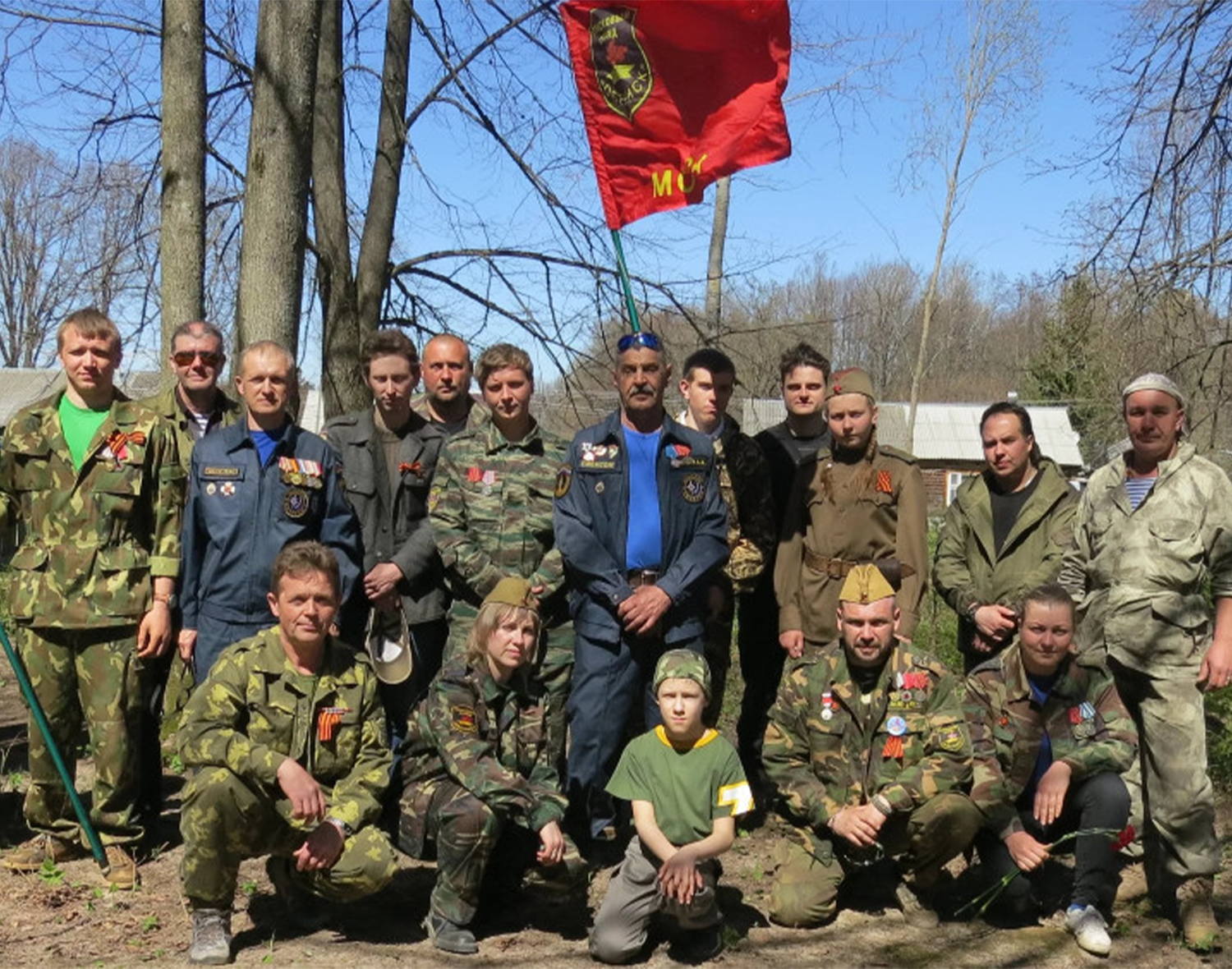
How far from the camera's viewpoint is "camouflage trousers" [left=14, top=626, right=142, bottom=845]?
5137 mm

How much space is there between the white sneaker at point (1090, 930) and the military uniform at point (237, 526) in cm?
299

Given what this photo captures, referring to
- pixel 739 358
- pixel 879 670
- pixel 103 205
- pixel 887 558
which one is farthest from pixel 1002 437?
pixel 103 205

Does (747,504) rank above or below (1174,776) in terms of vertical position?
above

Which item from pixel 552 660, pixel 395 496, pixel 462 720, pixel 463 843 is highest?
pixel 395 496

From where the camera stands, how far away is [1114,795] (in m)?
4.74

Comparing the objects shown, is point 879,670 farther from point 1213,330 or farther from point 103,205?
point 103,205

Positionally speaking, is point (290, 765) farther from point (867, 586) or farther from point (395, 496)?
point (867, 586)

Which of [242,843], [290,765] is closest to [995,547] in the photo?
[290,765]

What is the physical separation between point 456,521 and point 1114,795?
2.75 meters

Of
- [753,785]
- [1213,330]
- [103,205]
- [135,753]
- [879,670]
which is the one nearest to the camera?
[879,670]

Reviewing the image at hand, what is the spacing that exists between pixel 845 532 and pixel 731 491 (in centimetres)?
53

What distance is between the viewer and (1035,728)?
4.88m

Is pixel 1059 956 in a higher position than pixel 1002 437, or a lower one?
lower

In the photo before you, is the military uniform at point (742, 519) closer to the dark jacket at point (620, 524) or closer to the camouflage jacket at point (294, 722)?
the dark jacket at point (620, 524)
